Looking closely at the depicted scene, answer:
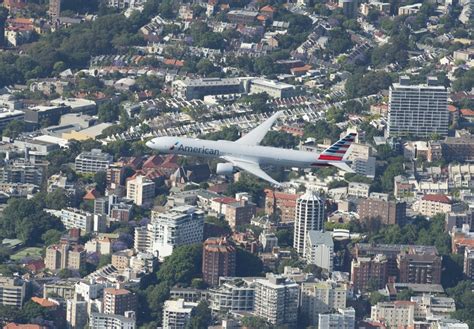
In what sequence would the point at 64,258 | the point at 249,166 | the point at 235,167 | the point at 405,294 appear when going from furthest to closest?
the point at 235,167
the point at 64,258
the point at 249,166
the point at 405,294

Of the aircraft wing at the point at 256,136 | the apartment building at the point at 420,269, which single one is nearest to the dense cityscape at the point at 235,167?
the apartment building at the point at 420,269

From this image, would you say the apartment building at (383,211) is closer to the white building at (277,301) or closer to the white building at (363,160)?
the white building at (363,160)

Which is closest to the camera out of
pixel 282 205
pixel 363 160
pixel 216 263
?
pixel 216 263

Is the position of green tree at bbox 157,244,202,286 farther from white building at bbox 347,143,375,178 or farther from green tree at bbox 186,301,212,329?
white building at bbox 347,143,375,178

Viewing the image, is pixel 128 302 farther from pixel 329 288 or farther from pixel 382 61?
pixel 382 61

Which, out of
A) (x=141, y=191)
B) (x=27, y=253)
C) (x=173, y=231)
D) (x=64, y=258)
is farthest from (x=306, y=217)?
(x=27, y=253)

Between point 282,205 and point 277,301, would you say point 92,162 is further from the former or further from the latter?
point 277,301

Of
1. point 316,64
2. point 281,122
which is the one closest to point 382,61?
point 316,64
